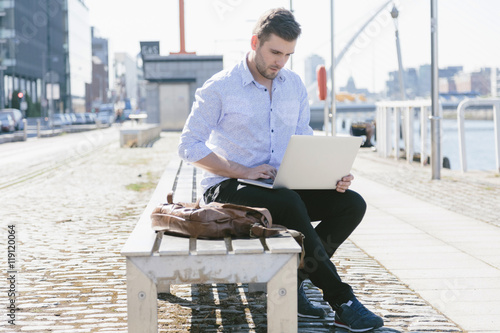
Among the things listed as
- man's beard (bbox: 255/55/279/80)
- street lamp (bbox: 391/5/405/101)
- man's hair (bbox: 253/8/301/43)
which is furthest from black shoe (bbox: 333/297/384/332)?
street lamp (bbox: 391/5/405/101)

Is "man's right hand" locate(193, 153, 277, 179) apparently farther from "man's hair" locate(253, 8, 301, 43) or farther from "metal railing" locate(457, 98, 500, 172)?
"metal railing" locate(457, 98, 500, 172)

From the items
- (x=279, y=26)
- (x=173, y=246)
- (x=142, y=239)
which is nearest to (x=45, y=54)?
(x=279, y=26)

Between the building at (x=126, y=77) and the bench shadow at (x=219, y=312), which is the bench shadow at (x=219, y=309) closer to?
the bench shadow at (x=219, y=312)

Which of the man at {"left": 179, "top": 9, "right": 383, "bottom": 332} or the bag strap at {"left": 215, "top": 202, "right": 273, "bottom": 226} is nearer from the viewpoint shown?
the bag strap at {"left": 215, "top": 202, "right": 273, "bottom": 226}

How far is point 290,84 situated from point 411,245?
7.97 feet

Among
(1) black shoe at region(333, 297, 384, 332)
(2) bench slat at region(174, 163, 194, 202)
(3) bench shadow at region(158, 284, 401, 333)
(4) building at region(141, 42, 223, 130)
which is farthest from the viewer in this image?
(4) building at region(141, 42, 223, 130)

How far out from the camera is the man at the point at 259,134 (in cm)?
404

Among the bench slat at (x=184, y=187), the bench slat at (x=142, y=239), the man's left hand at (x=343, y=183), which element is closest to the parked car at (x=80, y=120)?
the bench slat at (x=184, y=187)

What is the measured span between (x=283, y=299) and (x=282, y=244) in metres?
0.25

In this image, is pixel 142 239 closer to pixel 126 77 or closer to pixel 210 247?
pixel 210 247

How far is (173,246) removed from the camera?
3.28 m

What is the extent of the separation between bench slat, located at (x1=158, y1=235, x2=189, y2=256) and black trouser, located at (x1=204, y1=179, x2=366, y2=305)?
1.94 feet

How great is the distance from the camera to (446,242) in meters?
6.42

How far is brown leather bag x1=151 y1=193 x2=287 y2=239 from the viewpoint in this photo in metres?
3.46
